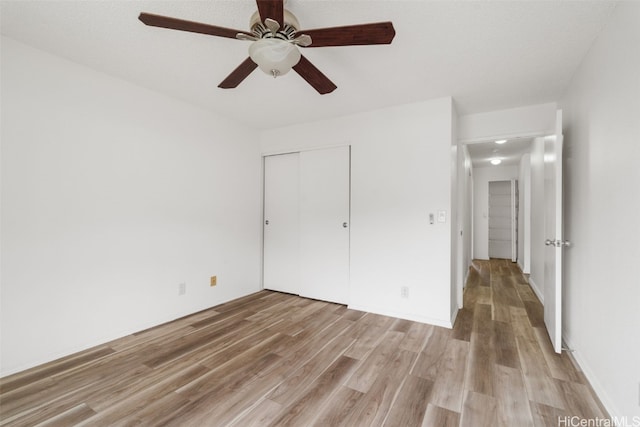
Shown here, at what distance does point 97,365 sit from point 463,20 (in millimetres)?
3500

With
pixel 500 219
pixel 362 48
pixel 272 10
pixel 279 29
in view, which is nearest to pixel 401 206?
pixel 362 48

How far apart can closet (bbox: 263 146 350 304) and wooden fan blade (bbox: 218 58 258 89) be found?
1.80 m

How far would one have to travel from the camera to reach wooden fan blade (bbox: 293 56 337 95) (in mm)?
1822

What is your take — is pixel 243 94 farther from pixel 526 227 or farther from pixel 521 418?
pixel 526 227

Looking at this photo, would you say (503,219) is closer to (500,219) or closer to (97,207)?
(500,219)

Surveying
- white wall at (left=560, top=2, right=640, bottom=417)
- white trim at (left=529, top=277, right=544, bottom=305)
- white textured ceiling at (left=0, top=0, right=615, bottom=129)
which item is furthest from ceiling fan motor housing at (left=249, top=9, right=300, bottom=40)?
white trim at (left=529, top=277, right=544, bottom=305)

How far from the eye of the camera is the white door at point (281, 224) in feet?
13.2

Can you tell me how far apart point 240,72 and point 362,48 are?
2.89 ft

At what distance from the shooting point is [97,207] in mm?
2475

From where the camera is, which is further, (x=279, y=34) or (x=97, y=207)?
(x=97, y=207)

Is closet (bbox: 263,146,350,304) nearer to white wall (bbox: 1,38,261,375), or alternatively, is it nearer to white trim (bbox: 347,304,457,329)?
white trim (bbox: 347,304,457,329)

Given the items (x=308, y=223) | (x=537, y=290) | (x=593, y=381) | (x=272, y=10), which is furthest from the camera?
(x=537, y=290)

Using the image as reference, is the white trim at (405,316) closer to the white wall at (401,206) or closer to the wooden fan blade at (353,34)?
the white wall at (401,206)

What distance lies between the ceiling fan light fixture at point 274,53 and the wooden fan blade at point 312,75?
0.21 meters
